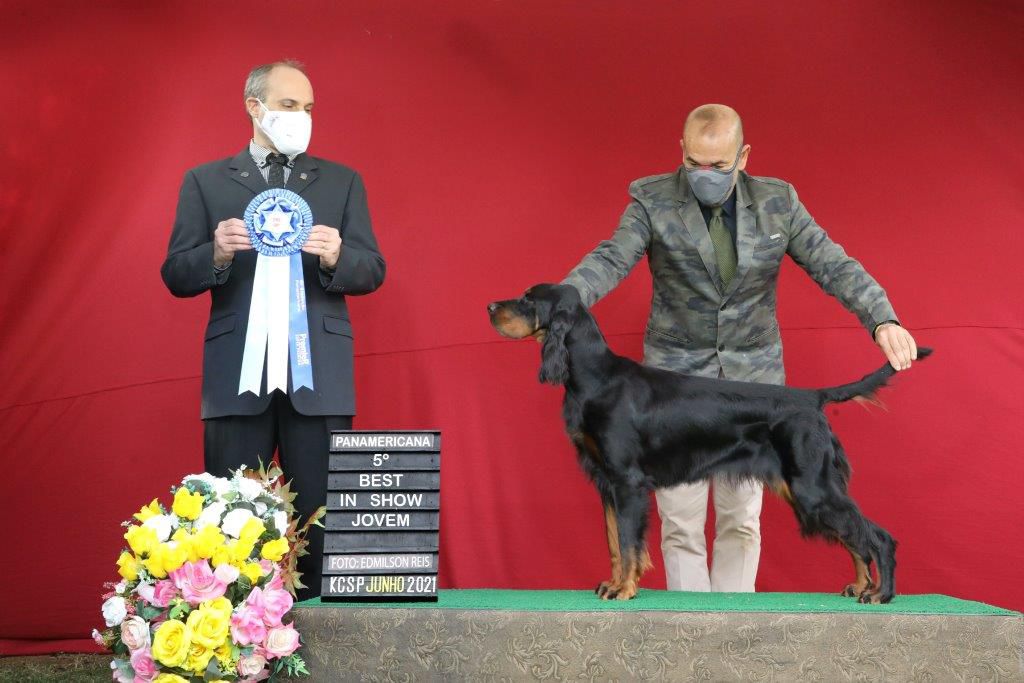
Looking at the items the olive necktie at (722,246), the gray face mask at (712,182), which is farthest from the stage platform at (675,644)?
the gray face mask at (712,182)

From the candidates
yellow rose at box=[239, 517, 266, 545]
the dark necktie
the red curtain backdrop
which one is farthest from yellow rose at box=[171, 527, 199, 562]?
the red curtain backdrop

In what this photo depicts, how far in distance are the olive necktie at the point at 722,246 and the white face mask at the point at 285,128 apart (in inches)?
49.6

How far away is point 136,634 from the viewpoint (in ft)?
7.73

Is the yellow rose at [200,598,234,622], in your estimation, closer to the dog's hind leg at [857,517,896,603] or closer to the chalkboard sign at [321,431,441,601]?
the chalkboard sign at [321,431,441,601]

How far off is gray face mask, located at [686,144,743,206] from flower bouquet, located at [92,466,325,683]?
5.05 feet

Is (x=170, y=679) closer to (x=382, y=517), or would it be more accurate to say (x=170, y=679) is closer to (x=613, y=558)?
(x=382, y=517)

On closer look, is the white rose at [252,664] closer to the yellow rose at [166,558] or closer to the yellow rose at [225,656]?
the yellow rose at [225,656]

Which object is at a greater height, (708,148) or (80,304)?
(708,148)

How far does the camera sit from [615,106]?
4.33 metres

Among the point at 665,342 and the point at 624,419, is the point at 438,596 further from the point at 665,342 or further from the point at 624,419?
the point at 665,342

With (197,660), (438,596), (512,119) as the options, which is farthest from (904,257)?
(197,660)

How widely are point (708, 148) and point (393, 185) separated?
1679 millimetres

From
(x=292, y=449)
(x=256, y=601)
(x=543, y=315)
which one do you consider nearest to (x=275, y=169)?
(x=292, y=449)

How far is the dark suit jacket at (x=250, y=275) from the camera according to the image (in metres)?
3.10
